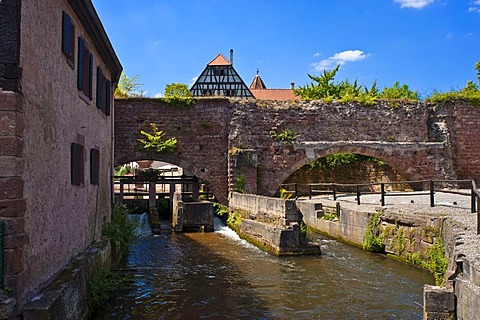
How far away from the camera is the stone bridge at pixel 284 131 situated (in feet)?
66.4

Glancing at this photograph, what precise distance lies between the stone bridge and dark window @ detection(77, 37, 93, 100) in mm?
11099

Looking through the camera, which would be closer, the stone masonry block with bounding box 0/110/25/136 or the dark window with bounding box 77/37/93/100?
the stone masonry block with bounding box 0/110/25/136

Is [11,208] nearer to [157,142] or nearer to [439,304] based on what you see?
[439,304]

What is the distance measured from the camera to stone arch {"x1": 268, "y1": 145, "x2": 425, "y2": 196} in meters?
20.8

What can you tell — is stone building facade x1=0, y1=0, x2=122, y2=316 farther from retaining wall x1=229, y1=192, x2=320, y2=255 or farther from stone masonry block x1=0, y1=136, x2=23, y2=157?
retaining wall x1=229, y1=192, x2=320, y2=255

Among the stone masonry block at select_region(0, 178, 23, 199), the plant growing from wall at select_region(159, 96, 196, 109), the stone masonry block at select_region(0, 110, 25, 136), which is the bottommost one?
the stone masonry block at select_region(0, 178, 23, 199)

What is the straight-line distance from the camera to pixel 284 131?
20922mm

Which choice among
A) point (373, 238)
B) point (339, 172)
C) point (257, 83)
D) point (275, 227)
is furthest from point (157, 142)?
point (257, 83)

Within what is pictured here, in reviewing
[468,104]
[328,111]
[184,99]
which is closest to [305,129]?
[328,111]

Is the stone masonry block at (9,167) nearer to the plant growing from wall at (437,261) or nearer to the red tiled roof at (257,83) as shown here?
the plant growing from wall at (437,261)

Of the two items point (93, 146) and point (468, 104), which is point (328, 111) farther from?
point (93, 146)

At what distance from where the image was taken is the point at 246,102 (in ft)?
69.0

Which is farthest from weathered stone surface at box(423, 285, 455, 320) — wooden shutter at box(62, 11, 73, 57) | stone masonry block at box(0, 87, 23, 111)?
wooden shutter at box(62, 11, 73, 57)

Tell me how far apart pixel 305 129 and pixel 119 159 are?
321 inches
